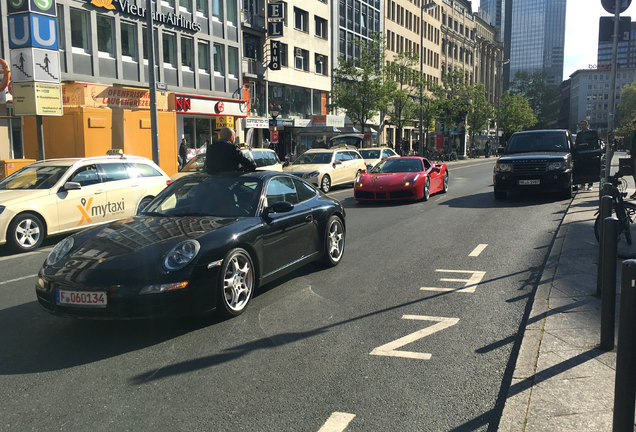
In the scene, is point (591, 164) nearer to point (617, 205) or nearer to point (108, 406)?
point (617, 205)

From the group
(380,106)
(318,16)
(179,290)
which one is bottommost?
(179,290)

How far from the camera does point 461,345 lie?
4.63 m

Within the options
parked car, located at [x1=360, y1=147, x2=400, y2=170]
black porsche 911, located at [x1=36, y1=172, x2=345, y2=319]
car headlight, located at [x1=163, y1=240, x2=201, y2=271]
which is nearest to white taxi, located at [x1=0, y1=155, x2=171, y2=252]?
black porsche 911, located at [x1=36, y1=172, x2=345, y2=319]

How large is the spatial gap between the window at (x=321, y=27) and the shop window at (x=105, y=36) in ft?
74.6

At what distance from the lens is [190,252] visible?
16.4ft

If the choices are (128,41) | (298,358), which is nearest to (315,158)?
(128,41)

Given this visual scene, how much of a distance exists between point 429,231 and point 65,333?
6.97 m

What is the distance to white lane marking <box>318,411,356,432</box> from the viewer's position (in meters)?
3.28

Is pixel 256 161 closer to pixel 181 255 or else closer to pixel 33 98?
pixel 33 98

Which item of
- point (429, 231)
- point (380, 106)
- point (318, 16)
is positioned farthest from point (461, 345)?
point (318, 16)

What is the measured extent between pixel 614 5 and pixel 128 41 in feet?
83.0

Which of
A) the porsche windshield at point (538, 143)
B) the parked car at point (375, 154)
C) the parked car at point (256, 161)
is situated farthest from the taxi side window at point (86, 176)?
the parked car at point (375, 154)

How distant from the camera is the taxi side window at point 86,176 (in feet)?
34.3

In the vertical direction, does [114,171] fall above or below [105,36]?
below
